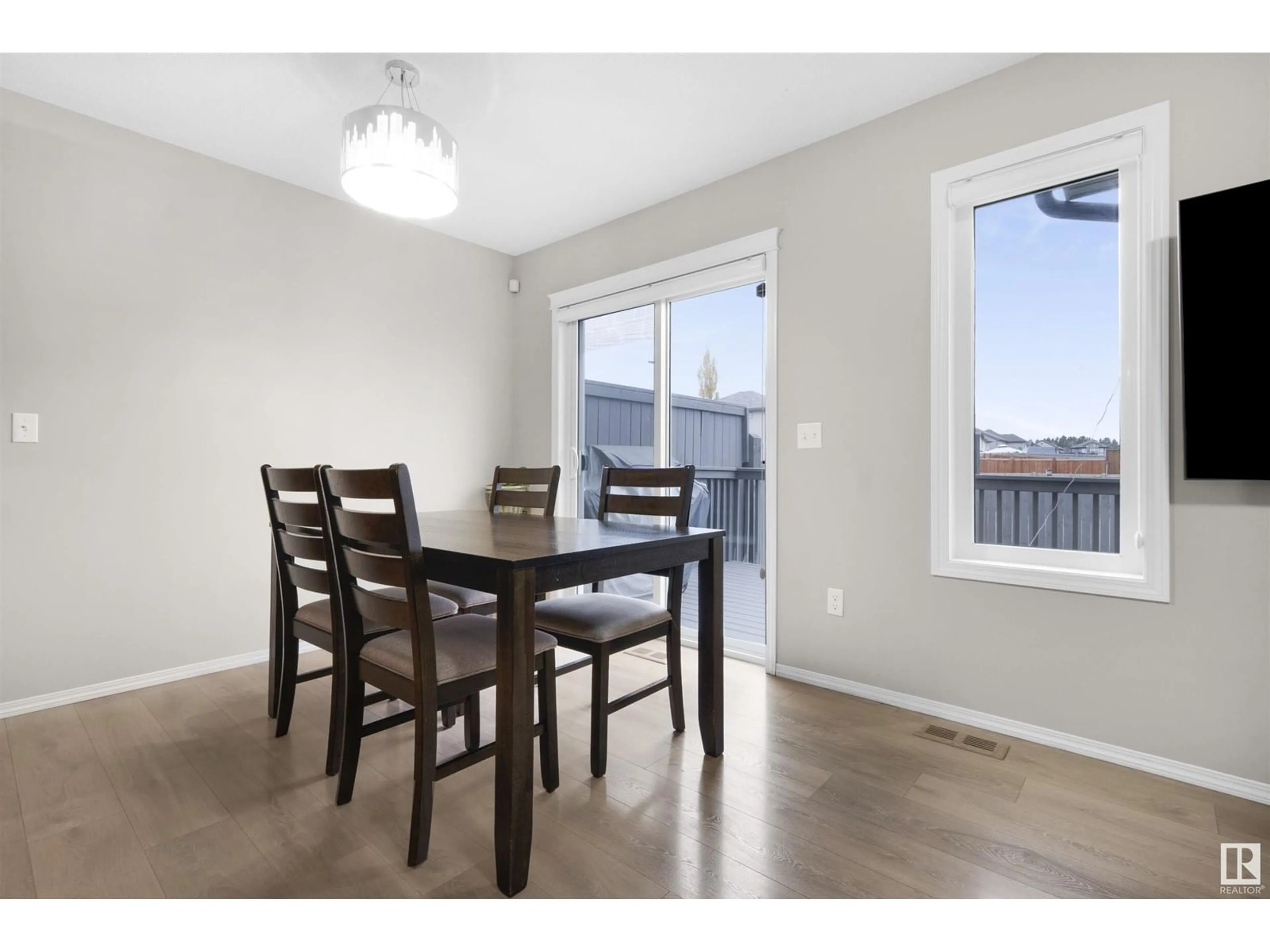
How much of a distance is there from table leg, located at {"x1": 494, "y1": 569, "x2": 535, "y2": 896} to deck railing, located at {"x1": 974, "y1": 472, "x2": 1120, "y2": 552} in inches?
73.5

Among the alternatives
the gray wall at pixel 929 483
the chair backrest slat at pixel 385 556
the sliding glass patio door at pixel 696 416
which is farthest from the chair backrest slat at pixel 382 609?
the gray wall at pixel 929 483

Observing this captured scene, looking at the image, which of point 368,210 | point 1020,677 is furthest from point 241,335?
point 1020,677

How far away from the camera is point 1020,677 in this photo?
2.22 metres

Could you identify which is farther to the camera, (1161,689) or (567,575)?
(1161,689)

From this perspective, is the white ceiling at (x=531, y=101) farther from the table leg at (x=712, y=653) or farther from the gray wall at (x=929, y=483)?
the table leg at (x=712, y=653)

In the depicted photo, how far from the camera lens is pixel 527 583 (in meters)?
1.42

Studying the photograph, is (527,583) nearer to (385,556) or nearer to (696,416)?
(385,556)

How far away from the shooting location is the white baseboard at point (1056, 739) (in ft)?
6.02

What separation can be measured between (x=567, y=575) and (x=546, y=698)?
454mm

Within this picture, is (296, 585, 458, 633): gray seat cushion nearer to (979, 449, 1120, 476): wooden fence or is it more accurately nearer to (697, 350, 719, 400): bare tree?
(697, 350, 719, 400): bare tree

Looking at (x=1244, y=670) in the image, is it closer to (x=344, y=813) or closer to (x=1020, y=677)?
(x=1020, y=677)

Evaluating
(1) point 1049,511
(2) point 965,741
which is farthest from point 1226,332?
(2) point 965,741

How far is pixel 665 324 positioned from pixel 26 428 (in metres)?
2.89

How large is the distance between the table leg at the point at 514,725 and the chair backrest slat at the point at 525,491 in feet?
4.16
